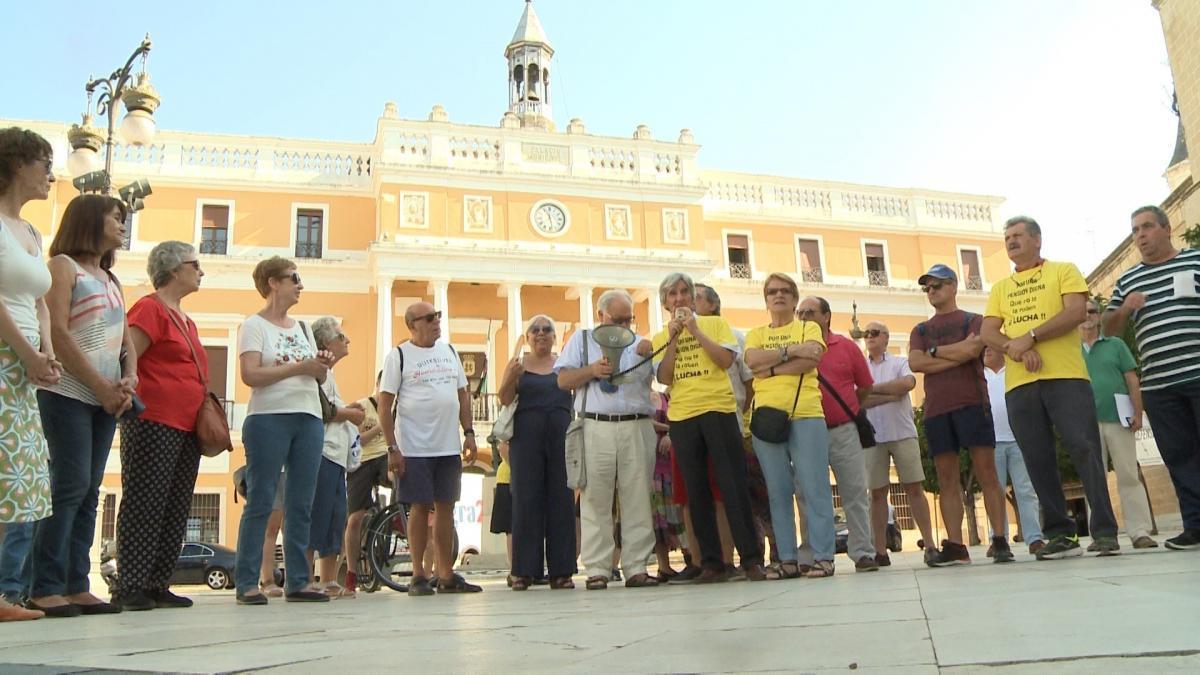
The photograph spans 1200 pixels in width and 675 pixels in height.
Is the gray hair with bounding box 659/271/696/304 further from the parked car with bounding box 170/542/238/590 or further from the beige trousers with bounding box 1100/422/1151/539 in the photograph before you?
the parked car with bounding box 170/542/238/590

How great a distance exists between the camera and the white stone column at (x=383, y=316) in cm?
A: 2306

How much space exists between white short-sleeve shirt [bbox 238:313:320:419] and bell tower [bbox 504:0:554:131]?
2763cm

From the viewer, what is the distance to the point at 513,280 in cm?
2469

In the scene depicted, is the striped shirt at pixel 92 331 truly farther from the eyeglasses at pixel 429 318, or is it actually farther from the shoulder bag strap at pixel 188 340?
the eyeglasses at pixel 429 318

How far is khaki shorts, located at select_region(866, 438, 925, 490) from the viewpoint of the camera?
21.1 feet

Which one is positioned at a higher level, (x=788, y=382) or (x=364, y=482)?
(x=788, y=382)

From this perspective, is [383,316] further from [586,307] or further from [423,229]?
[586,307]

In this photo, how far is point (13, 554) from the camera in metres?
3.53

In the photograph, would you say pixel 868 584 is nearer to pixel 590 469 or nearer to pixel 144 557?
pixel 590 469

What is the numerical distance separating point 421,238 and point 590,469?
64.7 ft

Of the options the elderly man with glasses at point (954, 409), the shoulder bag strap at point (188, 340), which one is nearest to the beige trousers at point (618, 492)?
the elderly man with glasses at point (954, 409)

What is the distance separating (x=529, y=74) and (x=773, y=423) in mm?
29200

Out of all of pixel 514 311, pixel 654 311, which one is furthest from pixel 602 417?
pixel 654 311

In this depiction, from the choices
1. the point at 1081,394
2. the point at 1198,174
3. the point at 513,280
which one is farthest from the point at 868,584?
the point at 513,280
